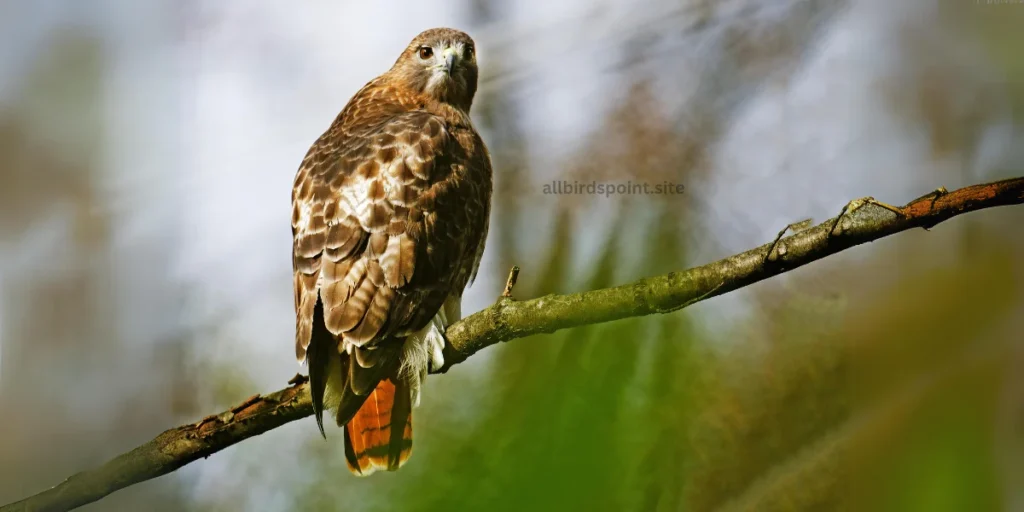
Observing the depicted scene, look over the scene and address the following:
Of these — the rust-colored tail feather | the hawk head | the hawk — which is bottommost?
the rust-colored tail feather

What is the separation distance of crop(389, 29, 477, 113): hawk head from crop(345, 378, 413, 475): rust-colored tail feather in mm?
857

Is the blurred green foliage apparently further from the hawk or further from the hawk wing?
the hawk wing

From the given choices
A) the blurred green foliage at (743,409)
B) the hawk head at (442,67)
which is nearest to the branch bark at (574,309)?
the blurred green foliage at (743,409)

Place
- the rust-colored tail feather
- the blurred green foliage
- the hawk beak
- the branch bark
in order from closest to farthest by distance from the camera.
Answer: the blurred green foliage < the branch bark < the rust-colored tail feather < the hawk beak

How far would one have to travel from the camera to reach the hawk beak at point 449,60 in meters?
2.12

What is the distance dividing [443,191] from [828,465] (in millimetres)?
963

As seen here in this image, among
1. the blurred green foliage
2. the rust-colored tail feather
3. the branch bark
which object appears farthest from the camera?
the rust-colored tail feather

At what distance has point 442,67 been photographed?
2.13 m

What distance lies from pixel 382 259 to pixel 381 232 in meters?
0.07

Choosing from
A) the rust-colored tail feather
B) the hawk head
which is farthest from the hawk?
the hawk head

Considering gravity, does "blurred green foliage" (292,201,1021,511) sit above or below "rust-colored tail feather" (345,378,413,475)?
above

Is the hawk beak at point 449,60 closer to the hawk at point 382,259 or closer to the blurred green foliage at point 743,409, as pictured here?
the hawk at point 382,259

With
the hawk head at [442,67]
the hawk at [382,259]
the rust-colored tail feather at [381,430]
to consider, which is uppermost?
the hawk head at [442,67]

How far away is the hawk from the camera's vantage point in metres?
1.60
